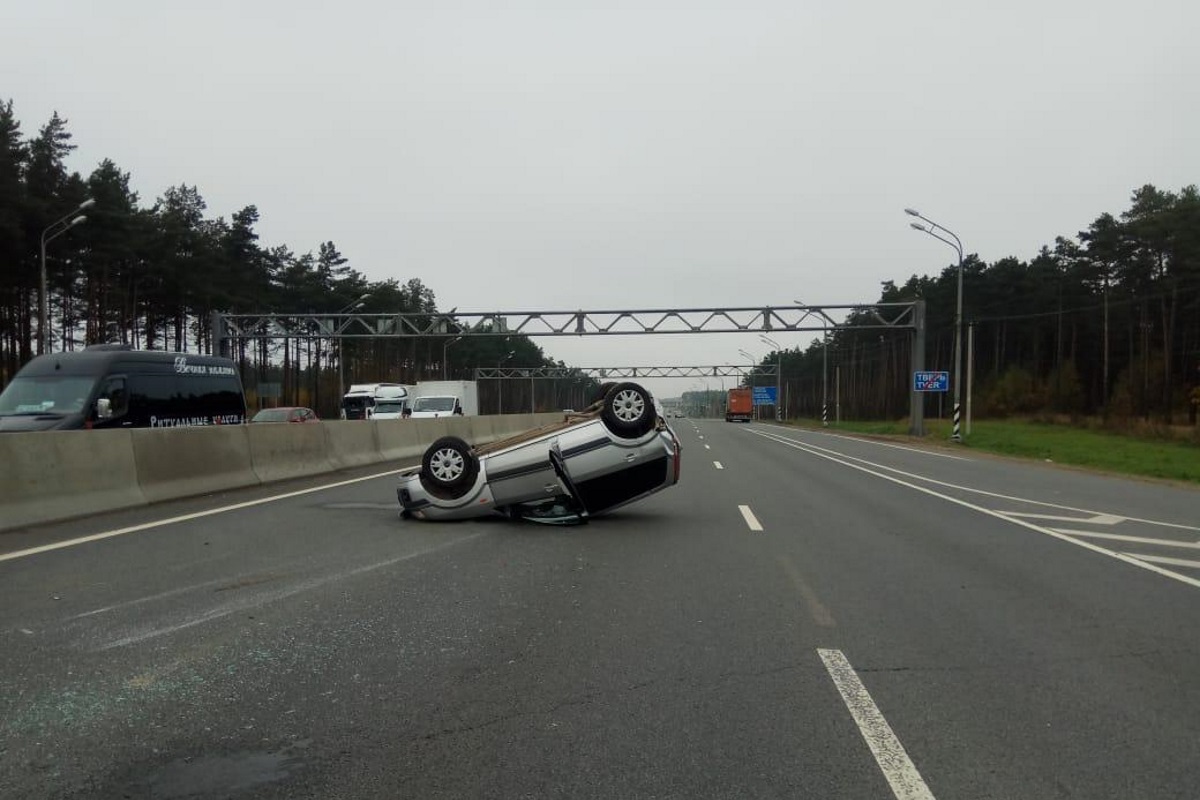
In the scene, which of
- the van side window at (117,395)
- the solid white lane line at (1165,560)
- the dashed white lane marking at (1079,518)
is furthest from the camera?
the van side window at (117,395)

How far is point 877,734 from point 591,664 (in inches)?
70.8

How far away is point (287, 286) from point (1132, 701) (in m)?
68.2

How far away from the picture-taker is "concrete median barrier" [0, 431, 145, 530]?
1075 centimetres

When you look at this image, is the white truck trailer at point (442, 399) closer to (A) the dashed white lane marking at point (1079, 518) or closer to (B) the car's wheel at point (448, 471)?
(B) the car's wheel at point (448, 471)

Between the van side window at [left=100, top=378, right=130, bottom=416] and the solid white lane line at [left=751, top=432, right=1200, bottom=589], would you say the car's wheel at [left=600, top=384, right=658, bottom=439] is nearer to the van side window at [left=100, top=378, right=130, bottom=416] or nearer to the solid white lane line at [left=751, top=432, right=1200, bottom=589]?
the solid white lane line at [left=751, top=432, right=1200, bottom=589]

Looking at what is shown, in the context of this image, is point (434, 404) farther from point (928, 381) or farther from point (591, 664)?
point (591, 664)

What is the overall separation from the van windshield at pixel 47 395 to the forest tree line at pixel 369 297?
20.3 metres

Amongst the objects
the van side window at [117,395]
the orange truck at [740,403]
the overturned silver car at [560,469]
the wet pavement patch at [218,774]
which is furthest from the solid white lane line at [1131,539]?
the orange truck at [740,403]

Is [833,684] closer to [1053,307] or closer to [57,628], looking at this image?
[57,628]

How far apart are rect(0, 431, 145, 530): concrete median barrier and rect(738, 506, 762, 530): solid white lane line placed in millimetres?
8361

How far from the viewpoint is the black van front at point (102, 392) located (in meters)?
16.8

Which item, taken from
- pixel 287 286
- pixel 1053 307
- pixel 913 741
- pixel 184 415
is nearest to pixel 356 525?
pixel 913 741

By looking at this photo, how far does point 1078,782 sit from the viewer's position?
400cm

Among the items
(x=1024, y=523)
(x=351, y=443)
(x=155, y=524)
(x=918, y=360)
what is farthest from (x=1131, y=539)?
(x=918, y=360)
